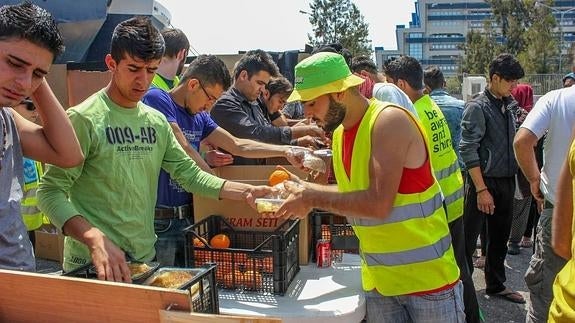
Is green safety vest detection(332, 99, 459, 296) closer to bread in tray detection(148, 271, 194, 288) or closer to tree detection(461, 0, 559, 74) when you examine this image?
bread in tray detection(148, 271, 194, 288)

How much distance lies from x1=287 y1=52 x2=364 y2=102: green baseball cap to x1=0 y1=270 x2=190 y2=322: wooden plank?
1.21m

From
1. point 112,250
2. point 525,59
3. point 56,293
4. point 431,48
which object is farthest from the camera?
point 431,48

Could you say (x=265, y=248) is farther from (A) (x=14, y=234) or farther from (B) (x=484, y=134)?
(B) (x=484, y=134)

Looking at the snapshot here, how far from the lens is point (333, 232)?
105 inches

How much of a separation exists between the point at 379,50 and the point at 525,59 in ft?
204

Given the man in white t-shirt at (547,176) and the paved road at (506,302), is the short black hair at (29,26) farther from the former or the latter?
the paved road at (506,302)

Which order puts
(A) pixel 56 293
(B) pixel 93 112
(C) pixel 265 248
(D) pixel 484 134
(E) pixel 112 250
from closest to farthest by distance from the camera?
(A) pixel 56 293 → (E) pixel 112 250 → (B) pixel 93 112 → (C) pixel 265 248 → (D) pixel 484 134

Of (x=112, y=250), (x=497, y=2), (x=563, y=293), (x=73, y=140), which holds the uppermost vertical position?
(x=497, y=2)

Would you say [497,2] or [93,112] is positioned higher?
[497,2]

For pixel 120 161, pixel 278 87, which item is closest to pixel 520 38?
pixel 278 87

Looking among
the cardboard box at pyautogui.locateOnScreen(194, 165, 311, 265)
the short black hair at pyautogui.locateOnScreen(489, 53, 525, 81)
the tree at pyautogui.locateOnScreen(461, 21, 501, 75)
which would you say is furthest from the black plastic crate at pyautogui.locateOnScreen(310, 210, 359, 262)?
the tree at pyautogui.locateOnScreen(461, 21, 501, 75)

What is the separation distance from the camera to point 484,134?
14.7 ft

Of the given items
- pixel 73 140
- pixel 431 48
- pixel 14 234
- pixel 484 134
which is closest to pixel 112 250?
pixel 14 234

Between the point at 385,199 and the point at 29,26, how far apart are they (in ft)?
4.33
